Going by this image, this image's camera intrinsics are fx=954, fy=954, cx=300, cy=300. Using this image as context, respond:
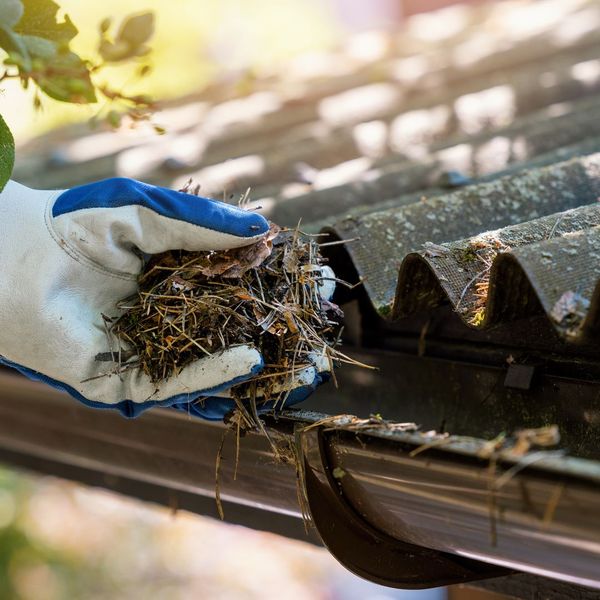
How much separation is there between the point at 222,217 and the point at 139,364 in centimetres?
35

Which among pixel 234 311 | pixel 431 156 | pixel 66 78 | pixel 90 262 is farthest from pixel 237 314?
pixel 431 156

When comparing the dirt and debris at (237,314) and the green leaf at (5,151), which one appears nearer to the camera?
the green leaf at (5,151)

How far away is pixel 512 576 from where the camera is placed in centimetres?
224

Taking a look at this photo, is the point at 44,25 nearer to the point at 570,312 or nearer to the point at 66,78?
the point at 66,78

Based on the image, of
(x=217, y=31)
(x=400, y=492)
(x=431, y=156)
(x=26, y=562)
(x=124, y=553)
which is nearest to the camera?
(x=400, y=492)

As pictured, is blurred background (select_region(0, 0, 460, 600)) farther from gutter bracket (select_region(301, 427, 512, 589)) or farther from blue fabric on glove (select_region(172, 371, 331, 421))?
blue fabric on glove (select_region(172, 371, 331, 421))

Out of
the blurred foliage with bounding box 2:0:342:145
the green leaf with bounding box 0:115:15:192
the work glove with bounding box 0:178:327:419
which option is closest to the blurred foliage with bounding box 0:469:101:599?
the blurred foliage with bounding box 2:0:342:145

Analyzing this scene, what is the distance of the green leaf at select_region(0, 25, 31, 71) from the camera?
1603mm

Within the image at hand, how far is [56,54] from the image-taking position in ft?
5.85

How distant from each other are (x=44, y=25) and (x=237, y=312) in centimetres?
65

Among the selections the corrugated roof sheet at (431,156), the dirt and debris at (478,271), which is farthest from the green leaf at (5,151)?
the dirt and debris at (478,271)

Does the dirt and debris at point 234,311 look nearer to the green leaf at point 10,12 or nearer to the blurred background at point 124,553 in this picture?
the green leaf at point 10,12

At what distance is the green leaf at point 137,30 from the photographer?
72.9 inches

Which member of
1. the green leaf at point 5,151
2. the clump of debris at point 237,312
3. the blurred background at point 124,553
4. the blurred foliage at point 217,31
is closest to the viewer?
the green leaf at point 5,151
